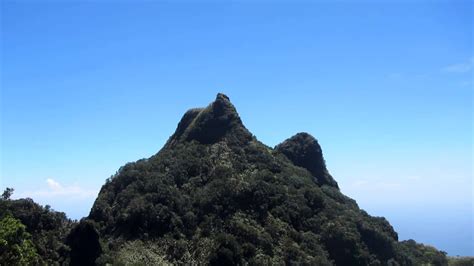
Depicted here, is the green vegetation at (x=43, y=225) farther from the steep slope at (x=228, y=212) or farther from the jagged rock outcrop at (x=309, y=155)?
the jagged rock outcrop at (x=309, y=155)

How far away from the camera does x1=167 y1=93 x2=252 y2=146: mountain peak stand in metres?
65.6

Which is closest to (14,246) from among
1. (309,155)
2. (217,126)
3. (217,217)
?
(217,217)

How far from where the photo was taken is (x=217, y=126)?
6656 cm

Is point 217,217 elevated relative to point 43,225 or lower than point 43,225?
elevated

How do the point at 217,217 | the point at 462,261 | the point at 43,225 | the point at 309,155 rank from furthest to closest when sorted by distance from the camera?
the point at 309,155, the point at 462,261, the point at 217,217, the point at 43,225

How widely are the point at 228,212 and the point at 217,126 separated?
17094mm

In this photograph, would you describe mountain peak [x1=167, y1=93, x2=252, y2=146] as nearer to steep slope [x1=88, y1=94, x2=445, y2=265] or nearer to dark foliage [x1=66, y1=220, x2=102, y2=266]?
steep slope [x1=88, y1=94, x2=445, y2=265]

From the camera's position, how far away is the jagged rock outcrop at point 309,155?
70125 mm

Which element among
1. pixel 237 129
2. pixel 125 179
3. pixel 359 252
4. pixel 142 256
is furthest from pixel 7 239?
pixel 237 129

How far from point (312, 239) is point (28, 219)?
2715 cm

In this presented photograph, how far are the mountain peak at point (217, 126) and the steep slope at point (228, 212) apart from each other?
5.6 inches

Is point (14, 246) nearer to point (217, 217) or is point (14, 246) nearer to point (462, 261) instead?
point (217, 217)

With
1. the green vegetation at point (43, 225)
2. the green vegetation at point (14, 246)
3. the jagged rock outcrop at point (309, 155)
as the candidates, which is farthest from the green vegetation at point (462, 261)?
the green vegetation at point (14, 246)

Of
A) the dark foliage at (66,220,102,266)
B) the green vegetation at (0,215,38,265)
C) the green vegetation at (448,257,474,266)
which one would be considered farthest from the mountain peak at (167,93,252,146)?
the green vegetation at (0,215,38,265)
